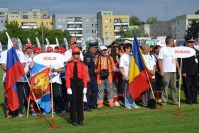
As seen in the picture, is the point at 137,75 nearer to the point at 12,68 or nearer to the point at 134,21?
the point at 12,68

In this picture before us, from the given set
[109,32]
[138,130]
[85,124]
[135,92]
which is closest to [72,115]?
[85,124]

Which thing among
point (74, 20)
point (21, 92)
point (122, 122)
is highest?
point (74, 20)

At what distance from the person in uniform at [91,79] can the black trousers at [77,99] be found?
6.30ft

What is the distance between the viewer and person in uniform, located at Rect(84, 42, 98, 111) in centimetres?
1050

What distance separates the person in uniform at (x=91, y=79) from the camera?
34.4 ft

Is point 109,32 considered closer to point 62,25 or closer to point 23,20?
point 62,25

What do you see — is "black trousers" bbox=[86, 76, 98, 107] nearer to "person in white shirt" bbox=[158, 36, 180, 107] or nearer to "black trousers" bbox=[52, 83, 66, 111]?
"black trousers" bbox=[52, 83, 66, 111]

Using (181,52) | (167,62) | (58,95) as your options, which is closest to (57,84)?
(58,95)

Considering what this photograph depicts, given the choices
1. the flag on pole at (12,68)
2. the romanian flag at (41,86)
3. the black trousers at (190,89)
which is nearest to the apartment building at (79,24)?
the black trousers at (190,89)

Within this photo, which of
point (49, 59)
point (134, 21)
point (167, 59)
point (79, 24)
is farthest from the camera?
point (134, 21)

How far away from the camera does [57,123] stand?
895 cm

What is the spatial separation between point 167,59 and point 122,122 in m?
2.89

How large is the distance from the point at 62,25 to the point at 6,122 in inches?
4790

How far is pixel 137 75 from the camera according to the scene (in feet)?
34.7
